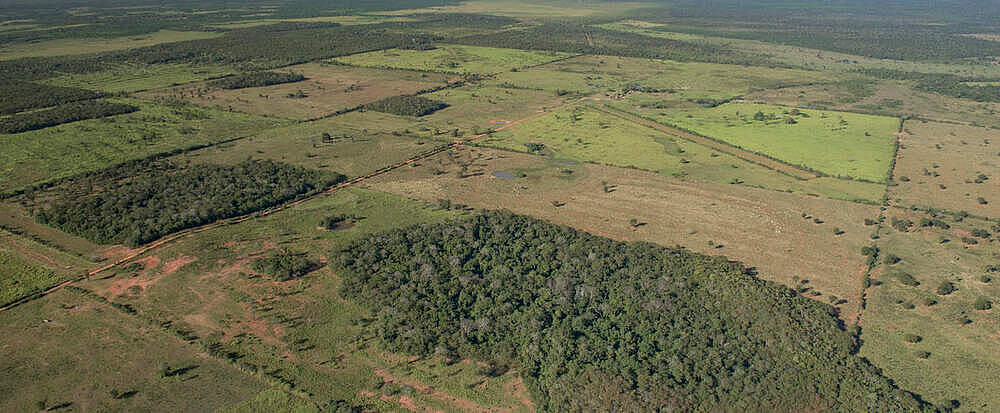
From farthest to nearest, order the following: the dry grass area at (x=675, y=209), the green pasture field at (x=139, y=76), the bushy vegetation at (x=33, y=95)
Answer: the green pasture field at (x=139, y=76)
the bushy vegetation at (x=33, y=95)
the dry grass area at (x=675, y=209)

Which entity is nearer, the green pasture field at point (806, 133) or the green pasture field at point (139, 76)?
the green pasture field at point (806, 133)

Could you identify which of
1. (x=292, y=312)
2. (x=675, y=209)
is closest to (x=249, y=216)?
(x=292, y=312)

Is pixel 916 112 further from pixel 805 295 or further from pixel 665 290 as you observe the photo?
pixel 665 290

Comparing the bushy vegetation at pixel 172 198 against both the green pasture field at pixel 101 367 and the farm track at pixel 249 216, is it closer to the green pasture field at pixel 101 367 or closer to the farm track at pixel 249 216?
the farm track at pixel 249 216

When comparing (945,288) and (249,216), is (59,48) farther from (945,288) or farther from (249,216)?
(945,288)

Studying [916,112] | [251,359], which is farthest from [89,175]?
[916,112]

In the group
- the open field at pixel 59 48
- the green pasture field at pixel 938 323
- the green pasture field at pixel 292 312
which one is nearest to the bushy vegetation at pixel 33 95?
the open field at pixel 59 48
